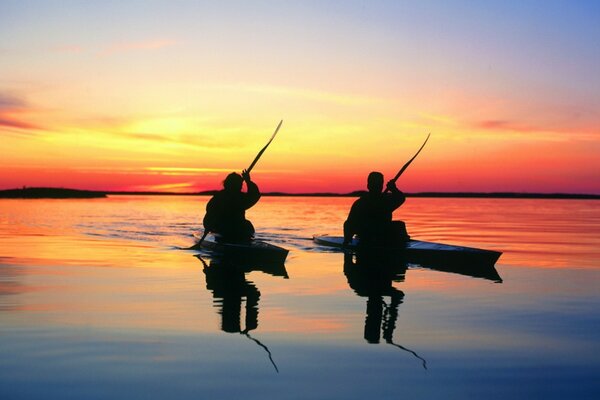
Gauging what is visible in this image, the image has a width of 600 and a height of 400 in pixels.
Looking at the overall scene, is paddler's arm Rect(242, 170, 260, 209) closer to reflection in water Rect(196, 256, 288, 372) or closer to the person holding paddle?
reflection in water Rect(196, 256, 288, 372)

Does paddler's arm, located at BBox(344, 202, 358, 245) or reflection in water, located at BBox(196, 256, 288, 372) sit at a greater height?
paddler's arm, located at BBox(344, 202, 358, 245)

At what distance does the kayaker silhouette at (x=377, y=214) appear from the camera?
51.1ft

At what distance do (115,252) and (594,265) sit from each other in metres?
12.3

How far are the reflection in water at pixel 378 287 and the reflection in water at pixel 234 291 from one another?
1407 millimetres

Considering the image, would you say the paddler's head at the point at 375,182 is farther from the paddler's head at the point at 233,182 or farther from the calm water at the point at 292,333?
the paddler's head at the point at 233,182

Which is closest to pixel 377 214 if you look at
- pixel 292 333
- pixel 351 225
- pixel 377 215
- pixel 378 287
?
pixel 377 215

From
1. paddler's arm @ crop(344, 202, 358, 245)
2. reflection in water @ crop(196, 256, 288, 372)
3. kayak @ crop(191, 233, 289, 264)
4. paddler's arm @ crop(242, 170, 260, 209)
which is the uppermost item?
paddler's arm @ crop(242, 170, 260, 209)

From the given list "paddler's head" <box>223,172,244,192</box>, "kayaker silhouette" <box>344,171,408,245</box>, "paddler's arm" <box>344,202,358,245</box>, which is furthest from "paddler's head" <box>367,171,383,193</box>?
"paddler's head" <box>223,172,244,192</box>

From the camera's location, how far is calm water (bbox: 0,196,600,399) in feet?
18.2

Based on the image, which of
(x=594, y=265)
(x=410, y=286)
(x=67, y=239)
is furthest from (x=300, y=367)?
(x=67, y=239)

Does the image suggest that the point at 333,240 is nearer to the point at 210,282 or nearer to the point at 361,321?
the point at 210,282

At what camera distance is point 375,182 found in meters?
15.6

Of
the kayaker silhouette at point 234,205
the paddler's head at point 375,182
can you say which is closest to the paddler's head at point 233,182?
the kayaker silhouette at point 234,205

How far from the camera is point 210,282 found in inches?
480
